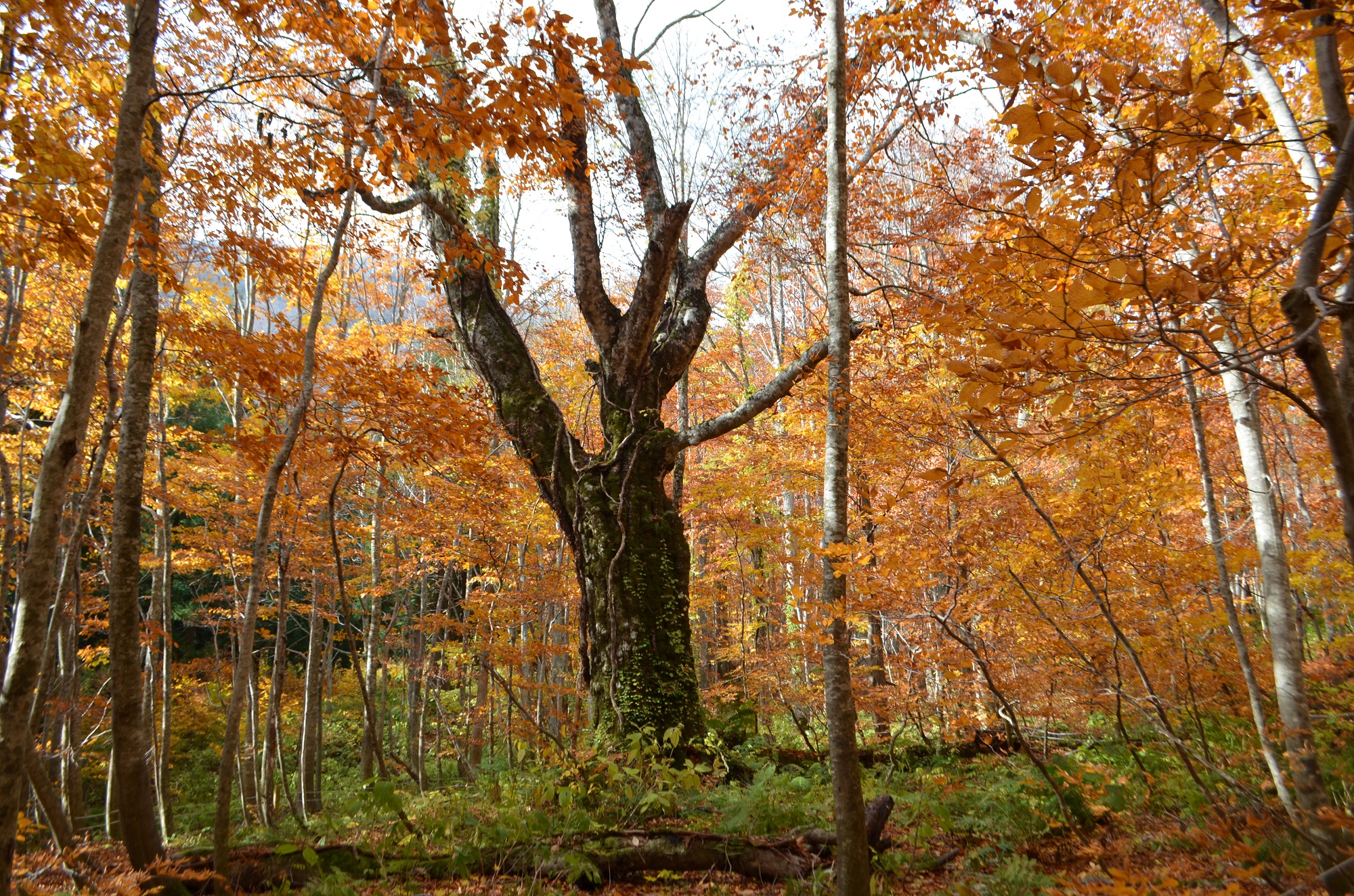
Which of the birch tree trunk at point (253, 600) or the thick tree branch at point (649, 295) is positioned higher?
the thick tree branch at point (649, 295)

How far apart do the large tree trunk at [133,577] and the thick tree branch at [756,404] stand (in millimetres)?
4062

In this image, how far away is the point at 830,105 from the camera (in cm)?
368

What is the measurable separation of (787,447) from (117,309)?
8967mm

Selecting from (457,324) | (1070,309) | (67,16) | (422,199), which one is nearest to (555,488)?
(457,324)

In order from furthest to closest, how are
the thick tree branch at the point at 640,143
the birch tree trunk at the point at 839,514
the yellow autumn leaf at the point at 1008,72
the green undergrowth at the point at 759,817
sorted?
the thick tree branch at the point at 640,143 → the green undergrowth at the point at 759,817 → the birch tree trunk at the point at 839,514 → the yellow autumn leaf at the point at 1008,72

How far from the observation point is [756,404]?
241 inches

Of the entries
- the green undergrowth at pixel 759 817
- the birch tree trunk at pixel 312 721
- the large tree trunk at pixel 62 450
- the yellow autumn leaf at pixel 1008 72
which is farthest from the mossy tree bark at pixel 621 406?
the birch tree trunk at pixel 312 721

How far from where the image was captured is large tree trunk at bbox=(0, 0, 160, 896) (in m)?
2.24

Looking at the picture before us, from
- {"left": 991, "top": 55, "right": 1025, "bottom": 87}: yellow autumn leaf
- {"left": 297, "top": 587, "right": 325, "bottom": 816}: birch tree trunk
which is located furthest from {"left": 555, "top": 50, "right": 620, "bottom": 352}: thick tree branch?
{"left": 297, "top": 587, "right": 325, "bottom": 816}: birch tree trunk

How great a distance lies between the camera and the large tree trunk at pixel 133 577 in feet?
11.9

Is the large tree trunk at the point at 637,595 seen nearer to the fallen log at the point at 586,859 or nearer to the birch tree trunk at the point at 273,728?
the fallen log at the point at 586,859

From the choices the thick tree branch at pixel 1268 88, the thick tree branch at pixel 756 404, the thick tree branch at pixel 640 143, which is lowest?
the thick tree branch at pixel 756 404

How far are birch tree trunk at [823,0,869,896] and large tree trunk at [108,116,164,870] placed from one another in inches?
148

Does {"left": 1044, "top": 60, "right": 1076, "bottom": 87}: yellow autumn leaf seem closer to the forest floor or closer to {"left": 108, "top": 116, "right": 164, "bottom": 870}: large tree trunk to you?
the forest floor
